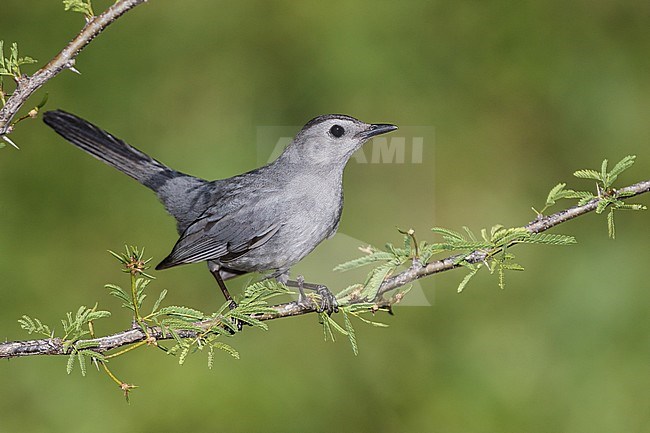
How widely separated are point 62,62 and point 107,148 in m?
0.44

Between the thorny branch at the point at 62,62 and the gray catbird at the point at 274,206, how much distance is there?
→ 0.28 m

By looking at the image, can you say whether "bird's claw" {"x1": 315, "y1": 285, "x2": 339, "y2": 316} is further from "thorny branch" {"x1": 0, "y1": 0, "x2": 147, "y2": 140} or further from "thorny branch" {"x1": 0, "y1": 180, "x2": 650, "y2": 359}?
"thorny branch" {"x1": 0, "y1": 0, "x2": 147, "y2": 140}

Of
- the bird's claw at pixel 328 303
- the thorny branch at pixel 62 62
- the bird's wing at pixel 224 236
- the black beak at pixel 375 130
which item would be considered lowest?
the bird's claw at pixel 328 303

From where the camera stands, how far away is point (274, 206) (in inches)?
32.3

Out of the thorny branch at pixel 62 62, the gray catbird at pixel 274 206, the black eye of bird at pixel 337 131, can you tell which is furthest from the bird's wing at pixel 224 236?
the thorny branch at pixel 62 62

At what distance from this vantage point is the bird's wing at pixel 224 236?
2.68 feet

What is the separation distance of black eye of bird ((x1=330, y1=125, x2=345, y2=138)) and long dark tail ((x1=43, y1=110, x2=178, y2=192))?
24cm

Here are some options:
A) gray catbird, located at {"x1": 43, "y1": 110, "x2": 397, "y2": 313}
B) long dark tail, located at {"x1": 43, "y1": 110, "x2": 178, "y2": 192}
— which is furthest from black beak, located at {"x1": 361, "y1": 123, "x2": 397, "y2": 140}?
long dark tail, located at {"x1": 43, "y1": 110, "x2": 178, "y2": 192}

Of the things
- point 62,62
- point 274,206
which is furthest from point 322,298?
point 62,62

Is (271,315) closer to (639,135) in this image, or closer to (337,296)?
(337,296)

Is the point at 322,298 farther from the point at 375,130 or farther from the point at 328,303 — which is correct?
the point at 375,130

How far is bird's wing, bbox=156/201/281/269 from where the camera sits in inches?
32.2

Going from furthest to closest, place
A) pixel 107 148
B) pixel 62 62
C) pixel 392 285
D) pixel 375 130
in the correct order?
pixel 107 148 → pixel 375 130 → pixel 392 285 → pixel 62 62

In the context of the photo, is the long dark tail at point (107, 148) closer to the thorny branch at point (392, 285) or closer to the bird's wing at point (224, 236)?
the bird's wing at point (224, 236)
